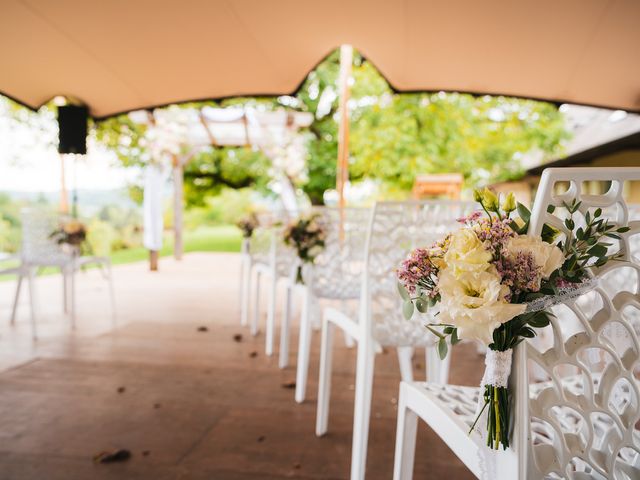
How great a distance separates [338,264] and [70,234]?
2371 millimetres

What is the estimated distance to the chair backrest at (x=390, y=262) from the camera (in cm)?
180

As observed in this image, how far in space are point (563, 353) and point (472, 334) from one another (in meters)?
0.21

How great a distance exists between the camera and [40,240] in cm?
405

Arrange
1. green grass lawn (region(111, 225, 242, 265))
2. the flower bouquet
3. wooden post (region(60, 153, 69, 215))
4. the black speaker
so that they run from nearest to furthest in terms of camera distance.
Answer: the black speaker → the flower bouquet → wooden post (region(60, 153, 69, 215)) → green grass lawn (region(111, 225, 242, 265))

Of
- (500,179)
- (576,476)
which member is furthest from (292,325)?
(500,179)

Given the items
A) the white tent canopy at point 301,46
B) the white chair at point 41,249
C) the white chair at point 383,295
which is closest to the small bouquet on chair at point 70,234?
the white chair at point 41,249

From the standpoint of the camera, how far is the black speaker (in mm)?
4156

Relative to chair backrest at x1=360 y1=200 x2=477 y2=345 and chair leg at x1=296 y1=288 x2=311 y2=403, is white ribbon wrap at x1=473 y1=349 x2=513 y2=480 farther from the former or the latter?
chair leg at x1=296 y1=288 x2=311 y2=403

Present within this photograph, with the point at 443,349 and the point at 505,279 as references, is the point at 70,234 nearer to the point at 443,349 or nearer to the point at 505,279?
the point at 443,349

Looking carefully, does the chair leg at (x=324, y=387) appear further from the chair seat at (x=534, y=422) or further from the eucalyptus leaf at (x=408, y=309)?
the eucalyptus leaf at (x=408, y=309)

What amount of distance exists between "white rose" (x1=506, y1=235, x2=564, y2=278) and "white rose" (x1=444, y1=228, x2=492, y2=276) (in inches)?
1.7

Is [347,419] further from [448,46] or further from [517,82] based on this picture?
[517,82]

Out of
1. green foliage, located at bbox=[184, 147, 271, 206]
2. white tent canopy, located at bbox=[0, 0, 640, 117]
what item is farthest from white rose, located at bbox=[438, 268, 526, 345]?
green foliage, located at bbox=[184, 147, 271, 206]

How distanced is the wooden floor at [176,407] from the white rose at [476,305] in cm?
129
